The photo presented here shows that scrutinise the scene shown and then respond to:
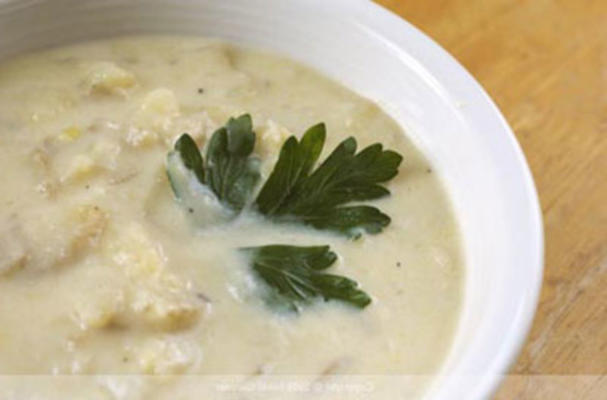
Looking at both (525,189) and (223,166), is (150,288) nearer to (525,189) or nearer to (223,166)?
(223,166)

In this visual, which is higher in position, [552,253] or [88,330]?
[88,330]

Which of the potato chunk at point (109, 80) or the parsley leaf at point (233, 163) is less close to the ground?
the potato chunk at point (109, 80)

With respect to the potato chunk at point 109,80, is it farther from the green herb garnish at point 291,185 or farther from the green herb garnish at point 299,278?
the green herb garnish at point 299,278

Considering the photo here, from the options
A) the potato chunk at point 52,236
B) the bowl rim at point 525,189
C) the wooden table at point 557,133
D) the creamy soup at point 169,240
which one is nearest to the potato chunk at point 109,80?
the creamy soup at point 169,240

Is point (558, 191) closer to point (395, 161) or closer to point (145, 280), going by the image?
point (395, 161)

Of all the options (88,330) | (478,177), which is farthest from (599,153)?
(88,330)

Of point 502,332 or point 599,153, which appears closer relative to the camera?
point 502,332
